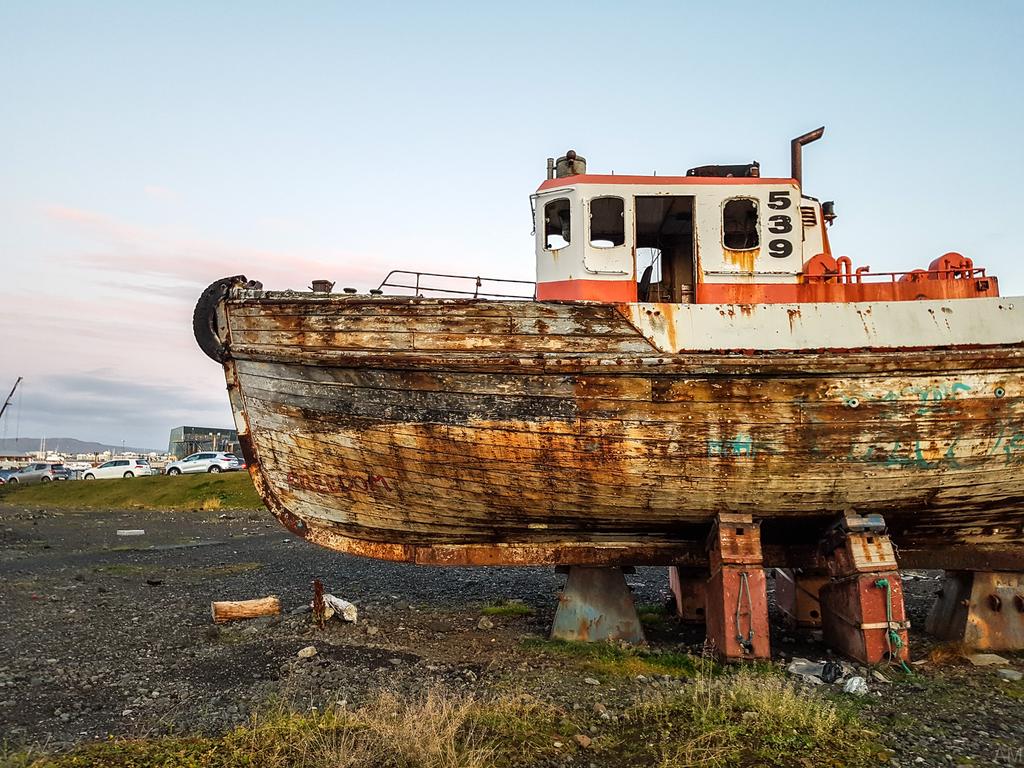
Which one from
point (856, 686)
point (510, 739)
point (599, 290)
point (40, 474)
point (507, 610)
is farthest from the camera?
point (40, 474)

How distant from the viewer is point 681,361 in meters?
6.38

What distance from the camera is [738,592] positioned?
661cm

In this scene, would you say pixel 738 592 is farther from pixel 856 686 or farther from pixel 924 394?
pixel 924 394

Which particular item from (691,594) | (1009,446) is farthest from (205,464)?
(1009,446)

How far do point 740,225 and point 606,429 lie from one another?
3.00 meters

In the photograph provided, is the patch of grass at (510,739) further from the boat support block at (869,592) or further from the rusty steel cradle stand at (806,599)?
the rusty steel cradle stand at (806,599)

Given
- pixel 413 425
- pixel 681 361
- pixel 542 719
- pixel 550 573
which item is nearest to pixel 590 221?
pixel 681 361

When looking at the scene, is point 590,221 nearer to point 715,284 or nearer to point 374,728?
point 715,284

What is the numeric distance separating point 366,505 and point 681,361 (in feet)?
12.0

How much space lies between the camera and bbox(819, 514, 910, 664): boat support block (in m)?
6.52

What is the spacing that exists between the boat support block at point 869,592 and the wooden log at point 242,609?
6586 mm

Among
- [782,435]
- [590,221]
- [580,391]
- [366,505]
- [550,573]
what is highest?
[590,221]

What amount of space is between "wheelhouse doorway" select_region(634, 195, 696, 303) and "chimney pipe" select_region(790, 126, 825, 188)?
1.44 metres

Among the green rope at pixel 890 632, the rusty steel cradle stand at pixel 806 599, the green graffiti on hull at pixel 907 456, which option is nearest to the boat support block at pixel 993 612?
the rusty steel cradle stand at pixel 806 599
